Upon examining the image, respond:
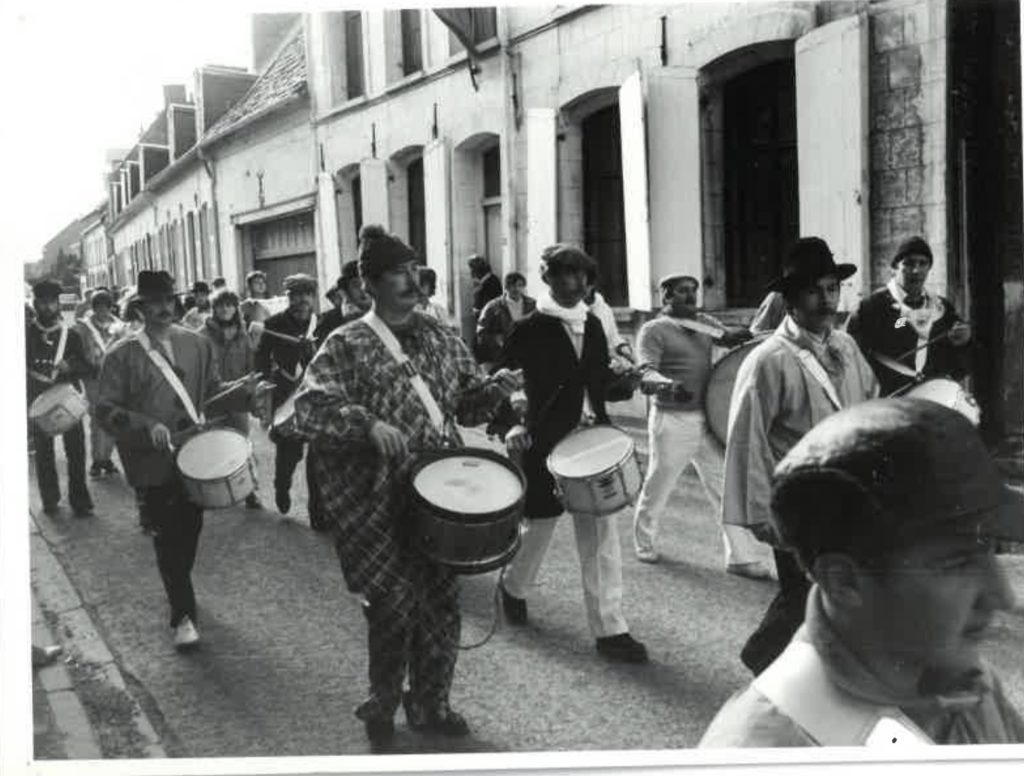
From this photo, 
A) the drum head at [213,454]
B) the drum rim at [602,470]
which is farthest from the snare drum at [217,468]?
the drum rim at [602,470]

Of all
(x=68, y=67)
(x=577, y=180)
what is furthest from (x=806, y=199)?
(x=68, y=67)

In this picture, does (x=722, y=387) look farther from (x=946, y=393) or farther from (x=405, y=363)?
(x=405, y=363)

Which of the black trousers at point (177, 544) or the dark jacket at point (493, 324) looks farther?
the dark jacket at point (493, 324)

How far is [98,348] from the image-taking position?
3.58 meters

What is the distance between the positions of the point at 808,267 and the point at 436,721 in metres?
1.65

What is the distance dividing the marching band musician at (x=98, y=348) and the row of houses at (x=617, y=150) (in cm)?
14

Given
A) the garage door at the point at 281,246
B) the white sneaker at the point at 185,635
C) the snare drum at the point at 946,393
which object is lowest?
the white sneaker at the point at 185,635

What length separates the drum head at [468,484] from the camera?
266 centimetres

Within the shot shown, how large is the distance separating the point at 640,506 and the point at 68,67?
251cm

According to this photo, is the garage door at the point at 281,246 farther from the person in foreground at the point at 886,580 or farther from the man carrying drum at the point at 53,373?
the person in foreground at the point at 886,580

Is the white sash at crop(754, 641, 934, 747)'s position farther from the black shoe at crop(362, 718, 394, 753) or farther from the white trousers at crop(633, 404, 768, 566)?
the white trousers at crop(633, 404, 768, 566)

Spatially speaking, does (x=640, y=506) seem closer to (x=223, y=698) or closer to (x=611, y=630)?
(x=611, y=630)

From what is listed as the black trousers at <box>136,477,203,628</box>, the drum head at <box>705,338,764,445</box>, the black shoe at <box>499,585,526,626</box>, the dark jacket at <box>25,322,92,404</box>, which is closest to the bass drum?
the drum head at <box>705,338,764,445</box>

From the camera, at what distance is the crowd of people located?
1.26 meters
